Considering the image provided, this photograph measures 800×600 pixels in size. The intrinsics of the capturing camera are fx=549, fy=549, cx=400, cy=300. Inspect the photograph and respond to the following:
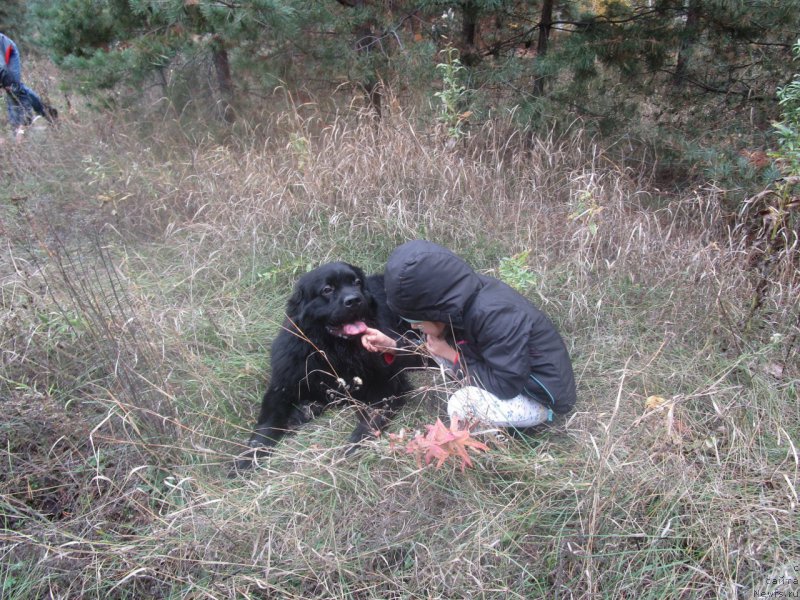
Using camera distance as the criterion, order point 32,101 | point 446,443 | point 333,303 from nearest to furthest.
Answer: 1. point 446,443
2. point 333,303
3. point 32,101

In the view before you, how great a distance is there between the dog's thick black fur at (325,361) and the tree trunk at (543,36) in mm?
2926

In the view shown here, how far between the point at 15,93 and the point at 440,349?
625cm

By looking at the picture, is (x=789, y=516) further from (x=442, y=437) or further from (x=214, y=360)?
(x=214, y=360)

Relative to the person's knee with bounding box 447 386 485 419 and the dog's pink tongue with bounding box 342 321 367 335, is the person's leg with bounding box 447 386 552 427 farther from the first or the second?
the dog's pink tongue with bounding box 342 321 367 335

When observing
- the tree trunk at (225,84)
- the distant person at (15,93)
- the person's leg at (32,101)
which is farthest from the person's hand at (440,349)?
the person's leg at (32,101)

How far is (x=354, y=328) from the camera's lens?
289cm

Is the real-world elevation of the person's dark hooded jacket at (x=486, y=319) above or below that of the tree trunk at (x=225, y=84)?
below

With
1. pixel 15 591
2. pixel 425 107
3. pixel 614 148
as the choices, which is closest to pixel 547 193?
pixel 614 148

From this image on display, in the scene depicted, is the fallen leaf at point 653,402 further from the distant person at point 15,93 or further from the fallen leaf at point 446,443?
the distant person at point 15,93

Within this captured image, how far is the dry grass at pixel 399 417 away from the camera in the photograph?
6.40 feet

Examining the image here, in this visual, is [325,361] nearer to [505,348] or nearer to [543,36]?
[505,348]

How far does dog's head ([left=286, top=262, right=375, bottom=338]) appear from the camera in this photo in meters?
2.81

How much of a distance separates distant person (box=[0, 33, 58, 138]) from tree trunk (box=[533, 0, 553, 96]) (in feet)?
17.7

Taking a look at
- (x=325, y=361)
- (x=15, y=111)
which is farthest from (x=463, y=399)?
(x=15, y=111)
